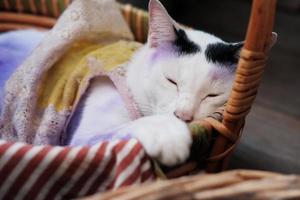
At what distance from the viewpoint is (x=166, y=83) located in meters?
0.71

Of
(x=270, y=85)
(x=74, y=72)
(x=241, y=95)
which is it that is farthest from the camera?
(x=270, y=85)

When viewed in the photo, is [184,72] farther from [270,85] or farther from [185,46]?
[270,85]

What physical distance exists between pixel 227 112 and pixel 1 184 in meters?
0.32

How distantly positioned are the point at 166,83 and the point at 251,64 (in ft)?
0.56

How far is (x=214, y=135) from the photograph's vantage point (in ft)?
2.15

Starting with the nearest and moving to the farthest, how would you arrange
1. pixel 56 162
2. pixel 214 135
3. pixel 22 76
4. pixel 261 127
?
1. pixel 56 162
2. pixel 214 135
3. pixel 22 76
4. pixel 261 127

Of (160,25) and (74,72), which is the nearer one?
(160,25)

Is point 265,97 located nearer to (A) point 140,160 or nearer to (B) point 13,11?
(B) point 13,11

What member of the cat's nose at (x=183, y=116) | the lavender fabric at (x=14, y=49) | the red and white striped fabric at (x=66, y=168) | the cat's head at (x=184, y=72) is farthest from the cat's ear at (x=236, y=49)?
the lavender fabric at (x=14, y=49)

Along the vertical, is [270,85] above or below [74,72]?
below

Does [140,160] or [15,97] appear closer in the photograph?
[140,160]

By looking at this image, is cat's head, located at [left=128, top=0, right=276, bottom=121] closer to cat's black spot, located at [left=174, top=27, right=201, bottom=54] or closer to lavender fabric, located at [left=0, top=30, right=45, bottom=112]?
cat's black spot, located at [left=174, top=27, right=201, bottom=54]

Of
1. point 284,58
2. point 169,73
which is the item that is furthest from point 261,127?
point 169,73

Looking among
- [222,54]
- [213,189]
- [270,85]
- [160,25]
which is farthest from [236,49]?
[270,85]
